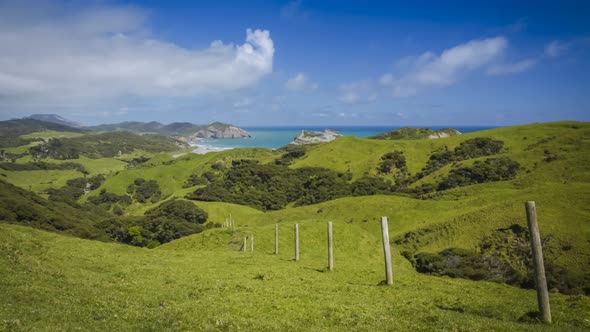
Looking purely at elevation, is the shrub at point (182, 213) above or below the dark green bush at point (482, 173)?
below

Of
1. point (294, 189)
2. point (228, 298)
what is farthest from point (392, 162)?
point (228, 298)

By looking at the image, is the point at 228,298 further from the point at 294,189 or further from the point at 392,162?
the point at 294,189

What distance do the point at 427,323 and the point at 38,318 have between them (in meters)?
14.3

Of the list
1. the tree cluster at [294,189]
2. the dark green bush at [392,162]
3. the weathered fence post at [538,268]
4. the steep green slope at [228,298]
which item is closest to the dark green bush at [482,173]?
the tree cluster at [294,189]

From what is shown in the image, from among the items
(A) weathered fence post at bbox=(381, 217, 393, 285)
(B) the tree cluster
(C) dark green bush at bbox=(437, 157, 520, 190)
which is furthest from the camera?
(B) the tree cluster

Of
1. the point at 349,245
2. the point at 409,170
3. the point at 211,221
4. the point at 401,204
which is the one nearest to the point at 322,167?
the point at 409,170

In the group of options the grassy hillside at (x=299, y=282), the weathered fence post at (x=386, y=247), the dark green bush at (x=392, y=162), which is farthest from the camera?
the dark green bush at (x=392, y=162)


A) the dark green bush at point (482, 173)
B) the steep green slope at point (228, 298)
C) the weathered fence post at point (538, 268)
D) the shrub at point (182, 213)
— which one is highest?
the weathered fence post at point (538, 268)

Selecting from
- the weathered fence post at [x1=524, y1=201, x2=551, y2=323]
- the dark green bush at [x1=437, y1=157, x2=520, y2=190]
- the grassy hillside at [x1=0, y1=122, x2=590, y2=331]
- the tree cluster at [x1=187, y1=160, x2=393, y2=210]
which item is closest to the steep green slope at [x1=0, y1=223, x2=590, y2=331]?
the grassy hillside at [x1=0, y1=122, x2=590, y2=331]

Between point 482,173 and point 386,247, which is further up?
point 386,247

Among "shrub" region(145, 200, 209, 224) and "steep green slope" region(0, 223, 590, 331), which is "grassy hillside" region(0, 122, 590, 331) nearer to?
"steep green slope" region(0, 223, 590, 331)

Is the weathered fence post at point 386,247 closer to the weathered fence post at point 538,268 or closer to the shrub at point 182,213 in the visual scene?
the weathered fence post at point 538,268

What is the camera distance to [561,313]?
589 inches

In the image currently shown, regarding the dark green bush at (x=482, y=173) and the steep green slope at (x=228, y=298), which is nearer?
the steep green slope at (x=228, y=298)
